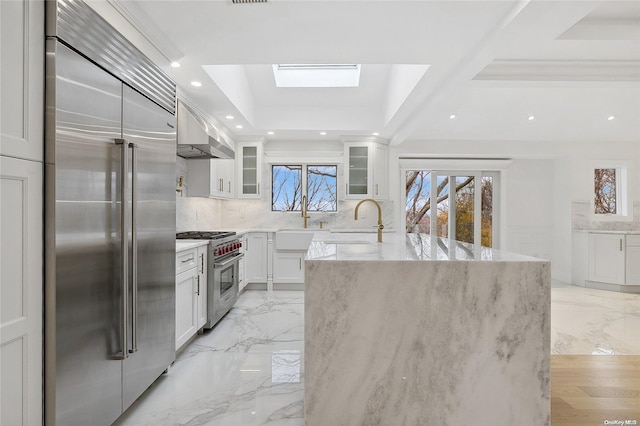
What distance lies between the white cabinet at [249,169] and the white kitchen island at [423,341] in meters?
4.12

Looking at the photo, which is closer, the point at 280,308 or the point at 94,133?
the point at 94,133

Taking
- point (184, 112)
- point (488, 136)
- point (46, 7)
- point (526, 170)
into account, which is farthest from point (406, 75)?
point (526, 170)

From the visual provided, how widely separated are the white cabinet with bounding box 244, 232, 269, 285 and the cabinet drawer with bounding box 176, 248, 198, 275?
87.0 inches

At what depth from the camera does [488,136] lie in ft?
19.3

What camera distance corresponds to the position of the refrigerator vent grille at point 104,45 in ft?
5.07

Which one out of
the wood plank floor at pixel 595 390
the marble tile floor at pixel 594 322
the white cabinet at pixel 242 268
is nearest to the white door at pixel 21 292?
the wood plank floor at pixel 595 390

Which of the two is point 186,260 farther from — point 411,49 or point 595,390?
point 595,390

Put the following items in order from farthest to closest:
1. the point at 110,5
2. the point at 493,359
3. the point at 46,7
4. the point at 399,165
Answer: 1. the point at 399,165
2. the point at 110,5
3. the point at 493,359
4. the point at 46,7

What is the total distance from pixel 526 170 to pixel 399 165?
7.76 feet

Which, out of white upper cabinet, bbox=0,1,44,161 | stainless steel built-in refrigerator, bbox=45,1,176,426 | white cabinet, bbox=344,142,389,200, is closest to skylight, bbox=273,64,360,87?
white cabinet, bbox=344,142,389,200

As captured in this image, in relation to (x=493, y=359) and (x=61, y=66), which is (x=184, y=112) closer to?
(x=61, y=66)

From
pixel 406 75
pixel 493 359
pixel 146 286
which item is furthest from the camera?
pixel 406 75

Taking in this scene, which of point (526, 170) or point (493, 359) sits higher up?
point (526, 170)

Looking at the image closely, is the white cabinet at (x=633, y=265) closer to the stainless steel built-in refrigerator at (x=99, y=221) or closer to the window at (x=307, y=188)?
the window at (x=307, y=188)
